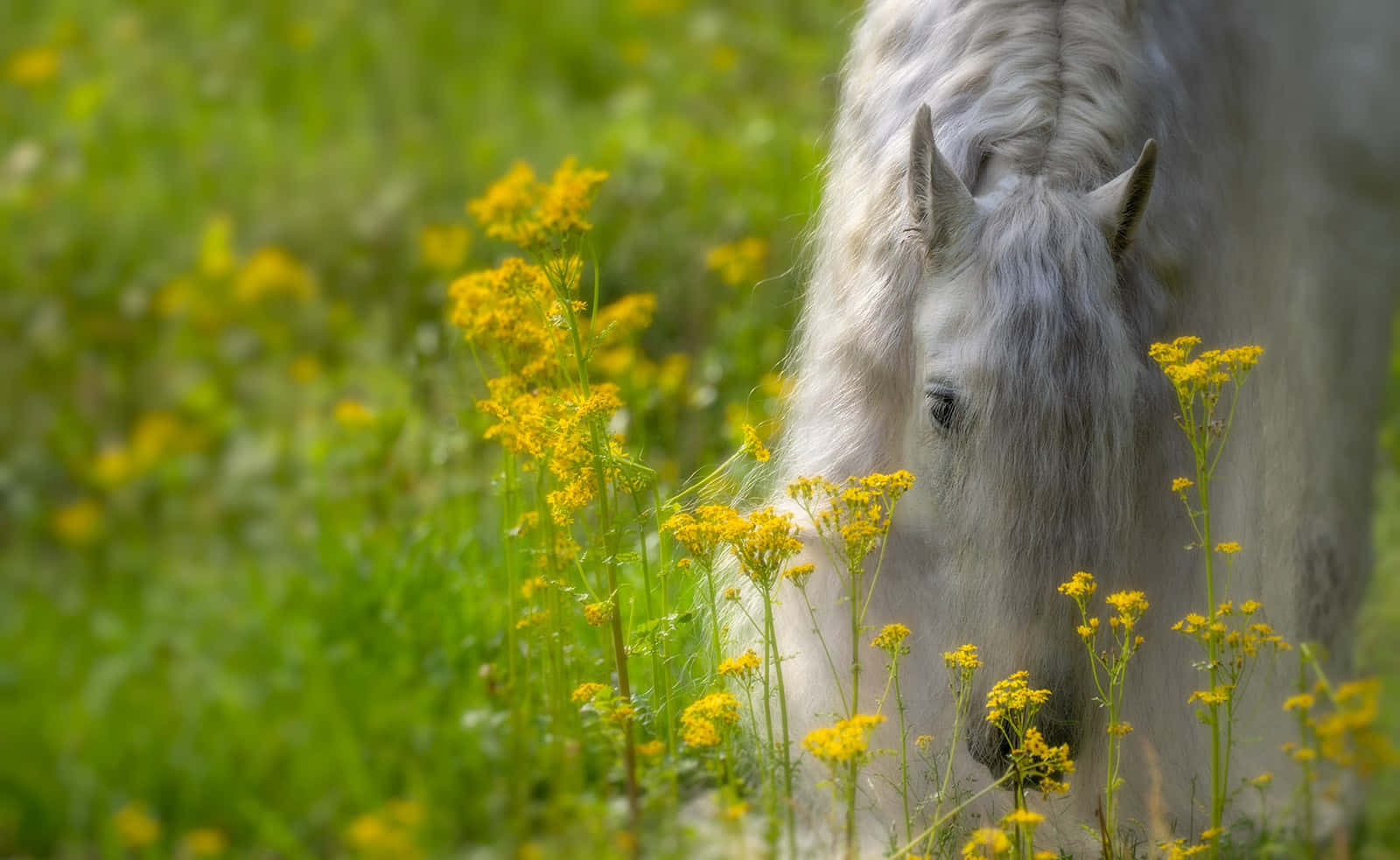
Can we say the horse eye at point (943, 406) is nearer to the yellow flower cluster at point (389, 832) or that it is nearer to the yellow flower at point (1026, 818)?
the yellow flower at point (1026, 818)

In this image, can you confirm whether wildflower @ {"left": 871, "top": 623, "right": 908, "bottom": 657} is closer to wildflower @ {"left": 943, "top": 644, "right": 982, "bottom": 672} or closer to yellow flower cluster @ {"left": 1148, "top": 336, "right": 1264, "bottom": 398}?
wildflower @ {"left": 943, "top": 644, "right": 982, "bottom": 672}

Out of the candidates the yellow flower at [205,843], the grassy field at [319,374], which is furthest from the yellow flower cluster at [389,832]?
the yellow flower at [205,843]

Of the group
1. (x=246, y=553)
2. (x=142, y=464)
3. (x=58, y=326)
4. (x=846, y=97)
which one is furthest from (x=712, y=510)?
(x=58, y=326)

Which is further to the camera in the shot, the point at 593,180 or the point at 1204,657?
the point at 1204,657

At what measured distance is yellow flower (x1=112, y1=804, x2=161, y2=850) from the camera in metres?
3.35

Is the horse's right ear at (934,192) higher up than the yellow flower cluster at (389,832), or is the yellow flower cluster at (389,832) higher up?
the horse's right ear at (934,192)

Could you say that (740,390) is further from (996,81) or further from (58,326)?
(58,326)

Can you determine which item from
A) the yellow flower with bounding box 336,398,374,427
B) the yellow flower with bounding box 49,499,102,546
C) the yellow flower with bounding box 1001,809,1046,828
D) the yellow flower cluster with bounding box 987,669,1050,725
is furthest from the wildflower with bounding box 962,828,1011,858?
the yellow flower with bounding box 49,499,102,546

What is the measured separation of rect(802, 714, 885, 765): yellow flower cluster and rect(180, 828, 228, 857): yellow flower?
6.58ft

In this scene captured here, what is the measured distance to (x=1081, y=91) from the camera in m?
2.43

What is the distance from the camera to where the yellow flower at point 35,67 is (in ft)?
20.3

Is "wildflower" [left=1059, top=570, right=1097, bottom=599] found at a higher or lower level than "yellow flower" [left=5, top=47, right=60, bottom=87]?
lower

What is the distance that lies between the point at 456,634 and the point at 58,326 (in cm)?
310

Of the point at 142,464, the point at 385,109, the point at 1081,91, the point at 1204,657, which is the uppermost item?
the point at 385,109
